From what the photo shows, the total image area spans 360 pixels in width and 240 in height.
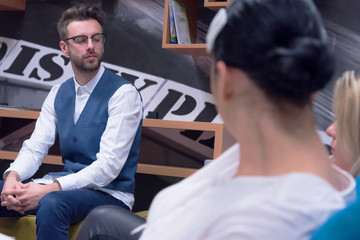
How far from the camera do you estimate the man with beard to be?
2160 millimetres

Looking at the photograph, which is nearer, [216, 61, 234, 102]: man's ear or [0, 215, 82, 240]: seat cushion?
[216, 61, 234, 102]: man's ear

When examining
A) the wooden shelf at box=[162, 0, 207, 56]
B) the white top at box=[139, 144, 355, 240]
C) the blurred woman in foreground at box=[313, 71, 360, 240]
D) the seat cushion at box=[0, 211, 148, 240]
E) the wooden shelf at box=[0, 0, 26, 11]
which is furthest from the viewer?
the wooden shelf at box=[0, 0, 26, 11]

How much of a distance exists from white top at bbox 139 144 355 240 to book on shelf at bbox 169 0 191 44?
87.8 inches

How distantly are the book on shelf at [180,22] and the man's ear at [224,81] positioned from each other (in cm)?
222

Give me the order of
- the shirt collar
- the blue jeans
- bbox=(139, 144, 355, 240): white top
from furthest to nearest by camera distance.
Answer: the shirt collar, the blue jeans, bbox=(139, 144, 355, 240): white top

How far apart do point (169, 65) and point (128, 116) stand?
1022 mm

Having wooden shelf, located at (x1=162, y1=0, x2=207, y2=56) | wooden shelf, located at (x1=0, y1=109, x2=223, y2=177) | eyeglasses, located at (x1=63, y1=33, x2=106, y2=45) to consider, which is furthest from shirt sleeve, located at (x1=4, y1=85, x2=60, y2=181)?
wooden shelf, located at (x1=162, y1=0, x2=207, y2=56)

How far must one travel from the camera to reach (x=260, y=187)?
679 millimetres

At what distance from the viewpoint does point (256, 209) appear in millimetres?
657

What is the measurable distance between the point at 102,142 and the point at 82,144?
0.15 m

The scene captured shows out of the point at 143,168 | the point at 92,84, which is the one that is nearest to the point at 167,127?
the point at 143,168

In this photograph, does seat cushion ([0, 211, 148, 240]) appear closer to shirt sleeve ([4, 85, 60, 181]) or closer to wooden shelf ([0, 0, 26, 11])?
shirt sleeve ([4, 85, 60, 181])

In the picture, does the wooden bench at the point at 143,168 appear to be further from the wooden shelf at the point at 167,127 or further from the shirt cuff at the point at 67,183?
the shirt cuff at the point at 67,183

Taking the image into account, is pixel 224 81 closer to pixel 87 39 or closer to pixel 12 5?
pixel 87 39
